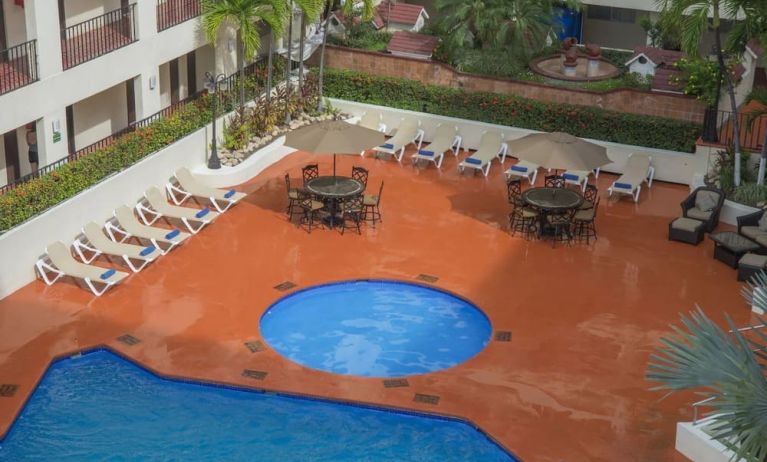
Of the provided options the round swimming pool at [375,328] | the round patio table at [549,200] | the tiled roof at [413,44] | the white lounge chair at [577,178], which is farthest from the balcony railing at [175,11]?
the white lounge chair at [577,178]

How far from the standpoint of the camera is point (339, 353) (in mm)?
20859

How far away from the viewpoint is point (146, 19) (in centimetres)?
2675

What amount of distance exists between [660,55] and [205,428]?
1868 cm

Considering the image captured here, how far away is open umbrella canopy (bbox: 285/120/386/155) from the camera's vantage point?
2483 centimetres

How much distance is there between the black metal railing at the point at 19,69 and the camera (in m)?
23.0

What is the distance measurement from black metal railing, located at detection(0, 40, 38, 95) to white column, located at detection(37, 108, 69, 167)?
930mm

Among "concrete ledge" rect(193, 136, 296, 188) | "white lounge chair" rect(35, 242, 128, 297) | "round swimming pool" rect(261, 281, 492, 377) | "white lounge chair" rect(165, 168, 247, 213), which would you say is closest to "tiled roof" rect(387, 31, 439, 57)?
"concrete ledge" rect(193, 136, 296, 188)

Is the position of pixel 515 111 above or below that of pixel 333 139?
below

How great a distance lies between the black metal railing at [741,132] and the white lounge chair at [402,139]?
7484 mm

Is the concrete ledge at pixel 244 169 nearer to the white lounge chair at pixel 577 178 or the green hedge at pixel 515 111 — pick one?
the green hedge at pixel 515 111

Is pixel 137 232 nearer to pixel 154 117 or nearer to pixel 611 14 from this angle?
pixel 154 117

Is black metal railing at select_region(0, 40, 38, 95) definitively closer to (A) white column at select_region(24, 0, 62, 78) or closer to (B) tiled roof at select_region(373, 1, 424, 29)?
(A) white column at select_region(24, 0, 62, 78)

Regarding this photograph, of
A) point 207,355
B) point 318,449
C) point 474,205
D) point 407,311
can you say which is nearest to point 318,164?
point 474,205

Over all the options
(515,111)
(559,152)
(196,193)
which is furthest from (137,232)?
(515,111)
